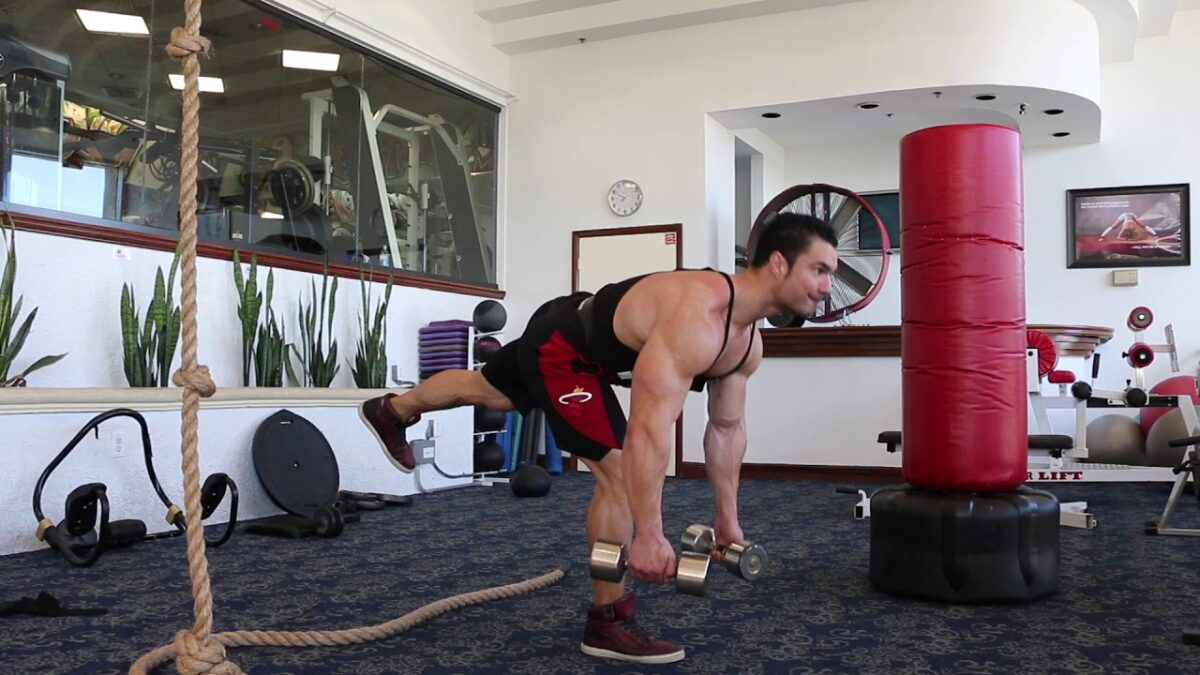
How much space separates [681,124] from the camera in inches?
275

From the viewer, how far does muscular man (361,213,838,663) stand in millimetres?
2111

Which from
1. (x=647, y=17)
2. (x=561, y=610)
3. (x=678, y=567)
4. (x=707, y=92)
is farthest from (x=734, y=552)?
(x=647, y=17)

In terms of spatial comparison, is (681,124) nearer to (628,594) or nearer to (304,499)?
(304,499)

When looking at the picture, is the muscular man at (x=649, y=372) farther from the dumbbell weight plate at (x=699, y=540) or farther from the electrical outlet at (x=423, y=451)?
the electrical outlet at (x=423, y=451)

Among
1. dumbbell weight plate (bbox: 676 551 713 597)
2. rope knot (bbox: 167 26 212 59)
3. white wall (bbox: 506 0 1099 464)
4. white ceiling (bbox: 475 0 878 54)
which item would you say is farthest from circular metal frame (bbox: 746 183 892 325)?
rope knot (bbox: 167 26 212 59)

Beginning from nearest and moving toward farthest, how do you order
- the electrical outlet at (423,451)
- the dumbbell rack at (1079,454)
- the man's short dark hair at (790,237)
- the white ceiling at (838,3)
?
the man's short dark hair at (790,237), the dumbbell rack at (1079,454), the electrical outlet at (423,451), the white ceiling at (838,3)

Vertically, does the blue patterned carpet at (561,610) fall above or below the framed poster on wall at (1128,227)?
below

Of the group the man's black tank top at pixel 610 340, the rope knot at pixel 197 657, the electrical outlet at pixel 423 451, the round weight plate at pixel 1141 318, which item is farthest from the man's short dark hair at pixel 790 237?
the round weight plate at pixel 1141 318

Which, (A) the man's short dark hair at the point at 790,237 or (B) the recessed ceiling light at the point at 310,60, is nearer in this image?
(A) the man's short dark hair at the point at 790,237

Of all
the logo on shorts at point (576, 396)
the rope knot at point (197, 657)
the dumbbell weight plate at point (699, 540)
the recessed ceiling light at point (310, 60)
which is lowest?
the rope knot at point (197, 657)

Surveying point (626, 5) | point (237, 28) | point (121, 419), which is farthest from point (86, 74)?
point (626, 5)

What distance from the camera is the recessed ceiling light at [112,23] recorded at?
4.75 metres

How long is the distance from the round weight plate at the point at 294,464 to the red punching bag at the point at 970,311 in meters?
2.90

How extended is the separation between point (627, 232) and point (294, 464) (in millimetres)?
3275
